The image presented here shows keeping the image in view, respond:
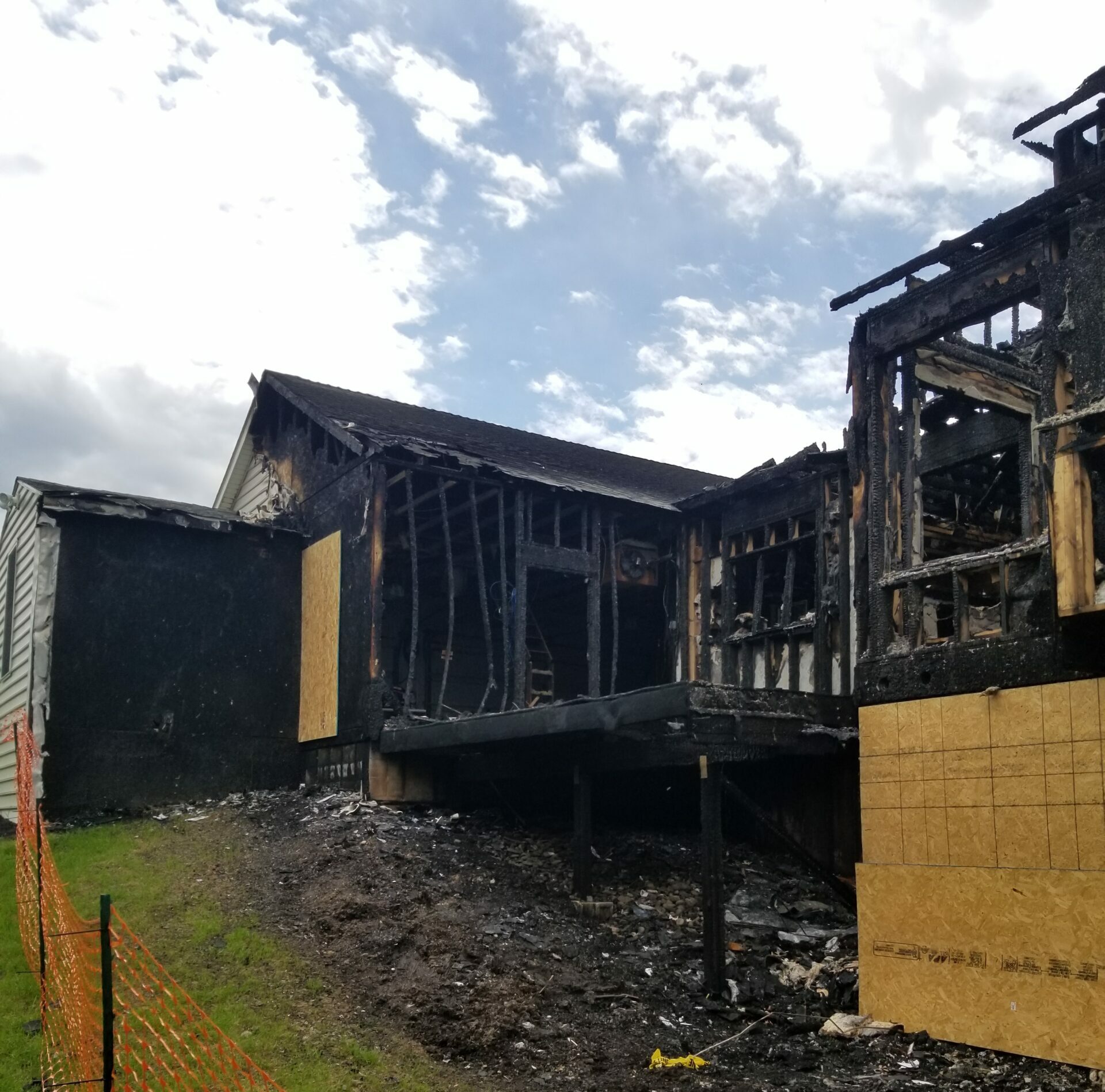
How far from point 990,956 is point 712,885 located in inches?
93.4

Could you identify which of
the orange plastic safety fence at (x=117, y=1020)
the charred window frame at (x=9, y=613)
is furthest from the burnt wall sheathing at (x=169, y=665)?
the orange plastic safety fence at (x=117, y=1020)

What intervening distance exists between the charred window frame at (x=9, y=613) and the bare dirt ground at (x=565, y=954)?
184 inches

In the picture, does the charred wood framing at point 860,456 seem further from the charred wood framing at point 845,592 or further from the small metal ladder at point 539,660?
the small metal ladder at point 539,660

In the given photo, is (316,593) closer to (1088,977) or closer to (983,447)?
(983,447)

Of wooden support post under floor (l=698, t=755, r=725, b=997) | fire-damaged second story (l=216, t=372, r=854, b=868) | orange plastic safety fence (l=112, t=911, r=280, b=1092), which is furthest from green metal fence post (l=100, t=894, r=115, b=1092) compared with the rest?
fire-damaged second story (l=216, t=372, r=854, b=868)

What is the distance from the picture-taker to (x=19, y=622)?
16344mm

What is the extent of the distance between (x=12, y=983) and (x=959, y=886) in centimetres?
760

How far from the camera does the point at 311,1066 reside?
8.01 metres

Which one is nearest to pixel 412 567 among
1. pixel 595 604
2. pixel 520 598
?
pixel 520 598

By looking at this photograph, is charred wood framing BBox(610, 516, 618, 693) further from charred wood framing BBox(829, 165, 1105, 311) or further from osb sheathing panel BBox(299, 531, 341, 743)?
charred wood framing BBox(829, 165, 1105, 311)

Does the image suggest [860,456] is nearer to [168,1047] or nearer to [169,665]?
[168,1047]

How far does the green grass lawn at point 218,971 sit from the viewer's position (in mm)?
8062

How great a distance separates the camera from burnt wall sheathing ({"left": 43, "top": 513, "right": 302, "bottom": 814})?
15.3 metres

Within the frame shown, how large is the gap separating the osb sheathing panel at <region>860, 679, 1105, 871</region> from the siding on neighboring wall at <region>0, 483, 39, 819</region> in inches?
428
